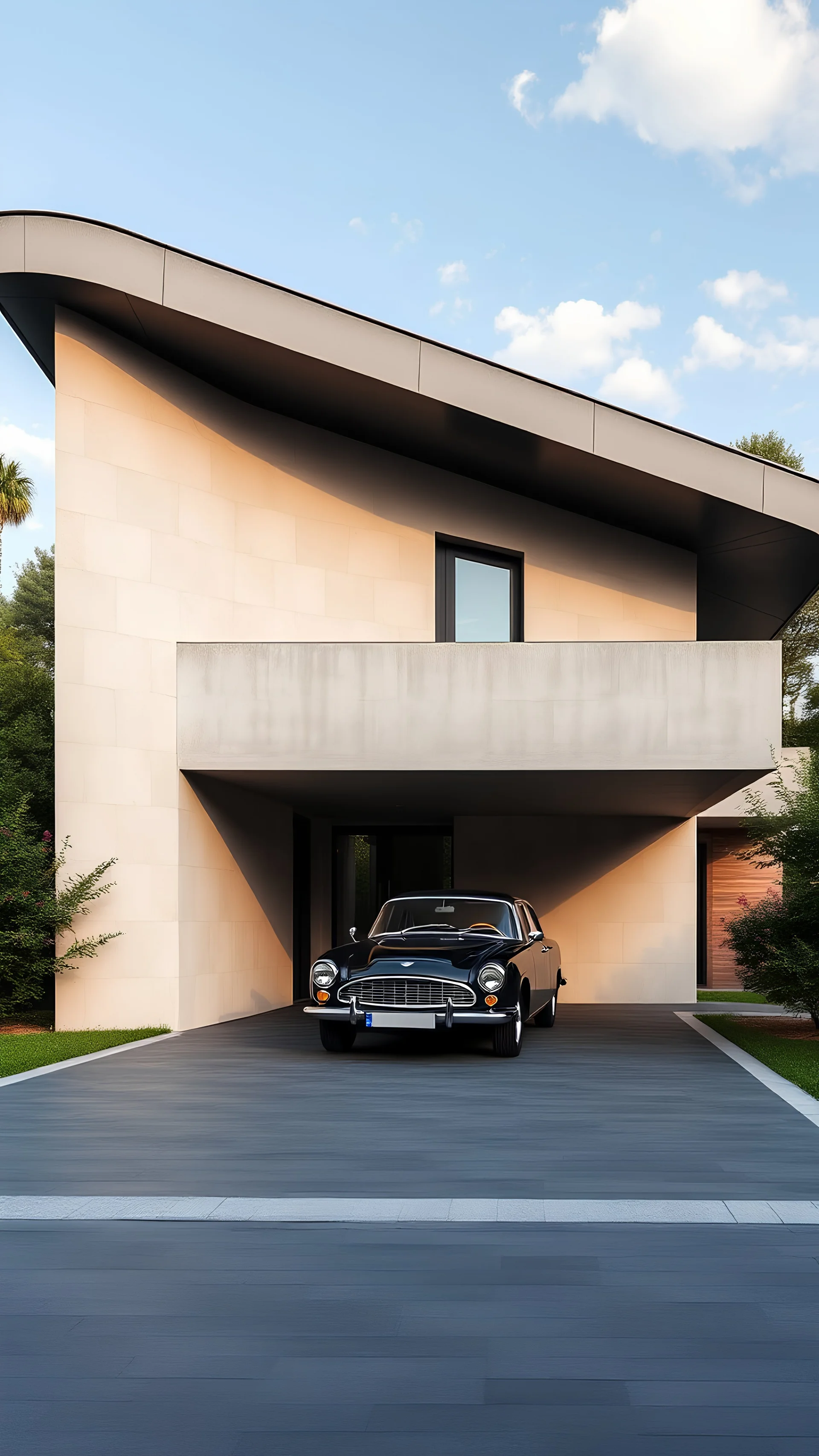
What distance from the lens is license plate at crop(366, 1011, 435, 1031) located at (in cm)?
1070

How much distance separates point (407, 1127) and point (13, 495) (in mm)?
32761

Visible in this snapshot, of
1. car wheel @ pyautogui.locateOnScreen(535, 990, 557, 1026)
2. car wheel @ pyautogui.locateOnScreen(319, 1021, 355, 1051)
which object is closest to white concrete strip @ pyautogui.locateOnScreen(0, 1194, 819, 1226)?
car wheel @ pyautogui.locateOnScreen(319, 1021, 355, 1051)

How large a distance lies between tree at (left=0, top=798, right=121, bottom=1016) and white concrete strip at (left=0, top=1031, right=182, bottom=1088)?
1.27 m

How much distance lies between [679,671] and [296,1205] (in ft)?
29.2

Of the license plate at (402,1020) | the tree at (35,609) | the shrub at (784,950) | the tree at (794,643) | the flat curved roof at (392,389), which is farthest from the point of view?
the tree at (35,609)

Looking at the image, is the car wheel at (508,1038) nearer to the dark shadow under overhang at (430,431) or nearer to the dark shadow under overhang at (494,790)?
the dark shadow under overhang at (494,790)

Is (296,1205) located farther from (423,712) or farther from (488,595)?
(488,595)

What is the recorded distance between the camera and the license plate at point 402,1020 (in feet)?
35.1

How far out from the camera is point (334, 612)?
54.5 ft

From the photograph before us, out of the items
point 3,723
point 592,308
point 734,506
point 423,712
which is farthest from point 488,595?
point 592,308

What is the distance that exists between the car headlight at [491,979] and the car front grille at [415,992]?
129 mm

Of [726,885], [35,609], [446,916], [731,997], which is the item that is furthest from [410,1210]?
[35,609]

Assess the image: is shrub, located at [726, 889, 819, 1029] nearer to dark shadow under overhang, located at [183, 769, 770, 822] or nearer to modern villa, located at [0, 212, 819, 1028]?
dark shadow under overhang, located at [183, 769, 770, 822]

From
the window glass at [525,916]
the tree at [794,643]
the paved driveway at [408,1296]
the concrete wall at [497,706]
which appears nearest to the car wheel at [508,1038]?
the window glass at [525,916]
